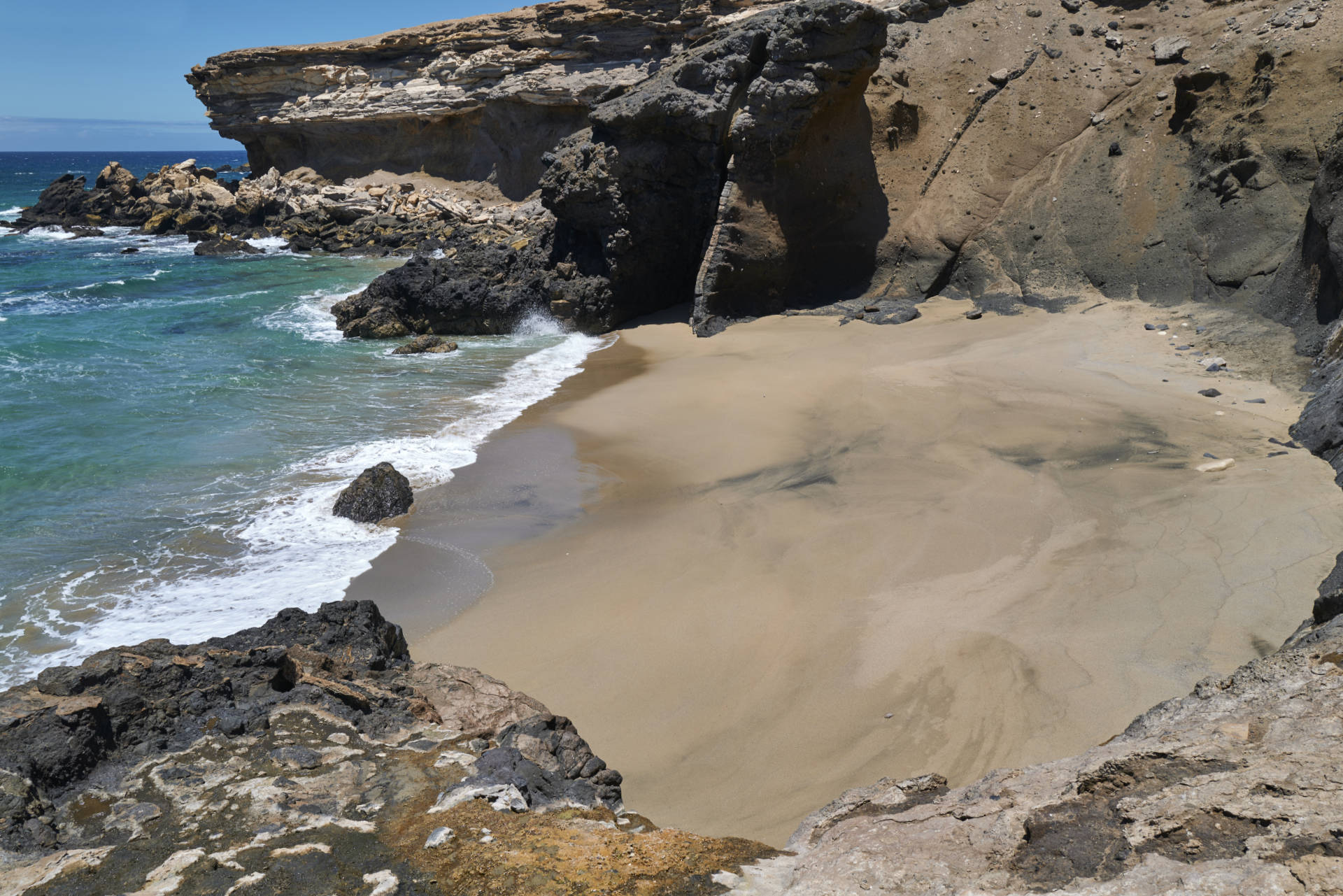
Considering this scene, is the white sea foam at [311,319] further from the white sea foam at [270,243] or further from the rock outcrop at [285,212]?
the white sea foam at [270,243]

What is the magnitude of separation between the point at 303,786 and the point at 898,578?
426 cm

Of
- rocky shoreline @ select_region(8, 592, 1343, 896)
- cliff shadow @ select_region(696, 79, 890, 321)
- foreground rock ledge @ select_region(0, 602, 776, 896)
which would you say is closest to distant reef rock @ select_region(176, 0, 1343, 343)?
cliff shadow @ select_region(696, 79, 890, 321)

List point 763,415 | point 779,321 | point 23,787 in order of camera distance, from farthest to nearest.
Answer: point 779,321 → point 763,415 → point 23,787

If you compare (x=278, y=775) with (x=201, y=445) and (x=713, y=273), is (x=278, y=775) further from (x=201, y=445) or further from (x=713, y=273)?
(x=713, y=273)

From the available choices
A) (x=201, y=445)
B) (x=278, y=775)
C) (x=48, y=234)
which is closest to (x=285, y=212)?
(x=48, y=234)

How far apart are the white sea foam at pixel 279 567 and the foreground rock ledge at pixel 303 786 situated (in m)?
2.21

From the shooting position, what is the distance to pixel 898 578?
6.38 meters

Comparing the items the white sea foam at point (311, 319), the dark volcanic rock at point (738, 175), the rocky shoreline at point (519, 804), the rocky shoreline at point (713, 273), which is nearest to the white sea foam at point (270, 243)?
the rocky shoreline at point (713, 273)

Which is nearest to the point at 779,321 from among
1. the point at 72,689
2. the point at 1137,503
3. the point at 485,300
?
the point at 485,300

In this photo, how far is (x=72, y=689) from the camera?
3.83m

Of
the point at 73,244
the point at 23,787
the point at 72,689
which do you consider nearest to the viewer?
the point at 23,787

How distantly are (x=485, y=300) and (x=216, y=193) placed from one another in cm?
2598

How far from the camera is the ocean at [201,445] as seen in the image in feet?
22.4

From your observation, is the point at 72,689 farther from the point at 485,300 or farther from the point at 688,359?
the point at 485,300
